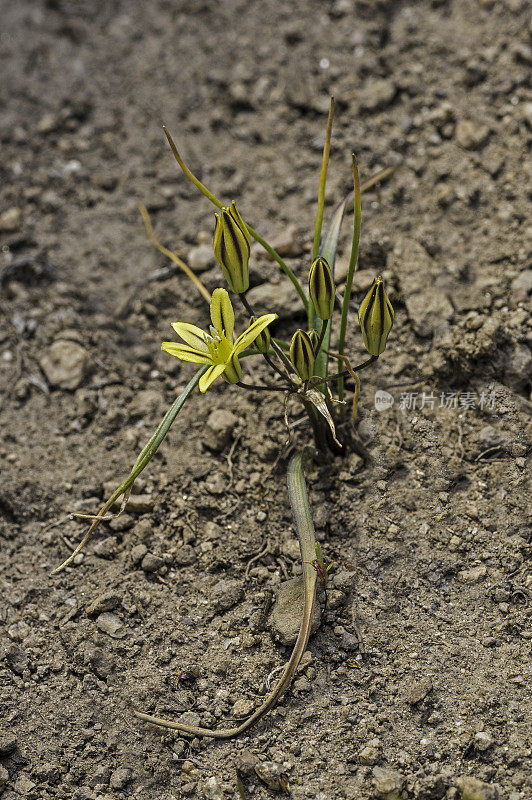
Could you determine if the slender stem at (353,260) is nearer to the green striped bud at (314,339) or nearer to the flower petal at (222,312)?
the green striped bud at (314,339)

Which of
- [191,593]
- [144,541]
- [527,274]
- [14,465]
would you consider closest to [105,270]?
[14,465]

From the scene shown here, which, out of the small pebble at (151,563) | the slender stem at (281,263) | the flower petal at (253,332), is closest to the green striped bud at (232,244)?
the slender stem at (281,263)

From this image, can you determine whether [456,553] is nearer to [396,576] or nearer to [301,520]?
[396,576]

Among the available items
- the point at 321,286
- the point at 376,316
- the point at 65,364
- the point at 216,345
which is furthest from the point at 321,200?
the point at 65,364

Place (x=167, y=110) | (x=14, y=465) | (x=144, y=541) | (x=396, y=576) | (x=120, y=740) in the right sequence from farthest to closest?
(x=167, y=110)
(x=14, y=465)
(x=144, y=541)
(x=396, y=576)
(x=120, y=740)

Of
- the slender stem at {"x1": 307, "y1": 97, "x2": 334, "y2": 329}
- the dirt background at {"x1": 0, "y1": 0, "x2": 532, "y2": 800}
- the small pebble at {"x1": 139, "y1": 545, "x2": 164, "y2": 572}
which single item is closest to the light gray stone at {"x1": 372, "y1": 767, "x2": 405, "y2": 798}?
the dirt background at {"x1": 0, "y1": 0, "x2": 532, "y2": 800}

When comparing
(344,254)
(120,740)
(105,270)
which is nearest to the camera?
(120,740)
